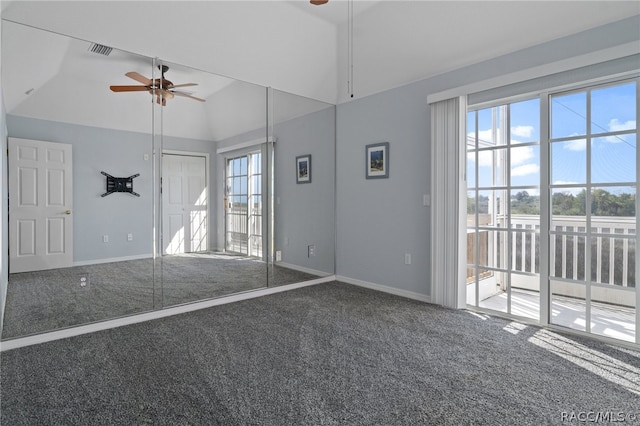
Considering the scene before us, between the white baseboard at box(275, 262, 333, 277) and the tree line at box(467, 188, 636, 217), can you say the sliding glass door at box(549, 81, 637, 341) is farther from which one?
the white baseboard at box(275, 262, 333, 277)

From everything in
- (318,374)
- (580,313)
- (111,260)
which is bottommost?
(318,374)

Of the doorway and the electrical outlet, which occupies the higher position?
the doorway

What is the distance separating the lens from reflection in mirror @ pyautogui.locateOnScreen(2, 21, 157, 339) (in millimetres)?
2746

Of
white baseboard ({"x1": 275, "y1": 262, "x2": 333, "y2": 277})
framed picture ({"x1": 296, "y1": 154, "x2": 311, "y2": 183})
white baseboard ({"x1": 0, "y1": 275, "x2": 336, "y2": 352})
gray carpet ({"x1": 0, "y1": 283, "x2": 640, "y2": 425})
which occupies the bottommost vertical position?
gray carpet ({"x1": 0, "y1": 283, "x2": 640, "y2": 425})

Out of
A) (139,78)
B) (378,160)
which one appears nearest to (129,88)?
(139,78)

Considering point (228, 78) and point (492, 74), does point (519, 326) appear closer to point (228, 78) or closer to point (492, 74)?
point (492, 74)

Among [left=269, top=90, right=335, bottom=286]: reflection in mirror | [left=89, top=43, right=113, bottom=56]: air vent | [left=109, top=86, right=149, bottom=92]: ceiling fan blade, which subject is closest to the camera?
[left=89, top=43, right=113, bottom=56]: air vent

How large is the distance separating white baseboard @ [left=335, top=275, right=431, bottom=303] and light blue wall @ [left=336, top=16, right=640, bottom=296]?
0.10 feet

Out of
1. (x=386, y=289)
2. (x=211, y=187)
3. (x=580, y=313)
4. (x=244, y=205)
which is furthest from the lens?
(x=386, y=289)

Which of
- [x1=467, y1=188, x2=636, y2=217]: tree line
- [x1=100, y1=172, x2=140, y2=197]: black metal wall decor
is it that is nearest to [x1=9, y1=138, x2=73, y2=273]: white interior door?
[x1=100, y1=172, x2=140, y2=197]: black metal wall decor

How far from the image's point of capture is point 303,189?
4.55 meters

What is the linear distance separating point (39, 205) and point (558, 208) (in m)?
4.37

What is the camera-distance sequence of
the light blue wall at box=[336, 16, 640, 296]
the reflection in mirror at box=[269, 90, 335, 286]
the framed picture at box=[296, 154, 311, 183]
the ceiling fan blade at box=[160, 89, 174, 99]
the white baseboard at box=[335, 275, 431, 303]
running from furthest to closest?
1. the framed picture at box=[296, 154, 311, 183]
2. the reflection in mirror at box=[269, 90, 335, 286]
3. the white baseboard at box=[335, 275, 431, 303]
4. the light blue wall at box=[336, 16, 640, 296]
5. the ceiling fan blade at box=[160, 89, 174, 99]

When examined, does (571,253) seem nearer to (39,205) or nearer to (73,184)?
(73,184)
